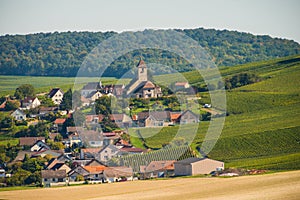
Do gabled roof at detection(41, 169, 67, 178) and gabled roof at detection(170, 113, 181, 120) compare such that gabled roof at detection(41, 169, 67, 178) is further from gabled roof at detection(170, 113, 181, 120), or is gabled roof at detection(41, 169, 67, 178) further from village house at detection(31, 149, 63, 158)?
gabled roof at detection(170, 113, 181, 120)

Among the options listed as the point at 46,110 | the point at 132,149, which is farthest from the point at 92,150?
the point at 46,110

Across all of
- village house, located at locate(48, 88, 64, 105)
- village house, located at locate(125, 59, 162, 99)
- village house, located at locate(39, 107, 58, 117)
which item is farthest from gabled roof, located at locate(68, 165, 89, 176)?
village house, located at locate(48, 88, 64, 105)

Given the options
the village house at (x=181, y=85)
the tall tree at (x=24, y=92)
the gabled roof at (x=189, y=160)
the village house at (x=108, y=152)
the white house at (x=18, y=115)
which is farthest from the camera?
the tall tree at (x=24, y=92)

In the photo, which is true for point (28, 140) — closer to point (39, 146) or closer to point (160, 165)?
point (39, 146)

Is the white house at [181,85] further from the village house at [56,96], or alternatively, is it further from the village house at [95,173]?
the village house at [95,173]

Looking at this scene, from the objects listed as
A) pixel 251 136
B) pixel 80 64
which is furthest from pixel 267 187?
pixel 80 64

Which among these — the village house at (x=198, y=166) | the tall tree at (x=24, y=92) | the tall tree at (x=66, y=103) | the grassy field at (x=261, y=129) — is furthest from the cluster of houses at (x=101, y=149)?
the grassy field at (x=261, y=129)
